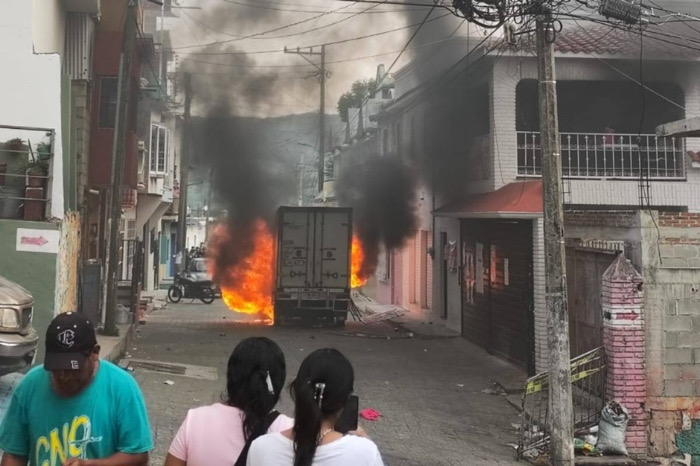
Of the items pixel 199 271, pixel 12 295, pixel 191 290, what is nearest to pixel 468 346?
pixel 12 295

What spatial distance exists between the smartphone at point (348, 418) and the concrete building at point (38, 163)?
730 centimetres

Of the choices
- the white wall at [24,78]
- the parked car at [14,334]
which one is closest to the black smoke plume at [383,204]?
the white wall at [24,78]

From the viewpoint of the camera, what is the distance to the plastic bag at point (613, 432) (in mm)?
6809

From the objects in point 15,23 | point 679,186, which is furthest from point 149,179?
point 679,186

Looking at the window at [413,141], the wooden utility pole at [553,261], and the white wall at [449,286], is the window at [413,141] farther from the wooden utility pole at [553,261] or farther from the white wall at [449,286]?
the wooden utility pole at [553,261]

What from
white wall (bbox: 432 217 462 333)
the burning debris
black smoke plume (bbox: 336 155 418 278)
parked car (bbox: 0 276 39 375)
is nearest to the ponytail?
parked car (bbox: 0 276 39 375)

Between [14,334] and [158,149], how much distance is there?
1530cm

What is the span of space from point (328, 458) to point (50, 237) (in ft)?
24.5

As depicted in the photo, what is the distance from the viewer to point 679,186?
12.9 metres

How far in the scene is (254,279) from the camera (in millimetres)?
21453

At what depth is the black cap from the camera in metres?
2.42

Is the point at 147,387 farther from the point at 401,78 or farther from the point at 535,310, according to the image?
the point at 401,78

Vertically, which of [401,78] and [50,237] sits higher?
[401,78]

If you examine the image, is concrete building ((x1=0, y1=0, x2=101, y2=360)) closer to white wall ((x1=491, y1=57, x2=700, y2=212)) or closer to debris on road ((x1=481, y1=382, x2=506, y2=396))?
debris on road ((x1=481, y1=382, x2=506, y2=396))
